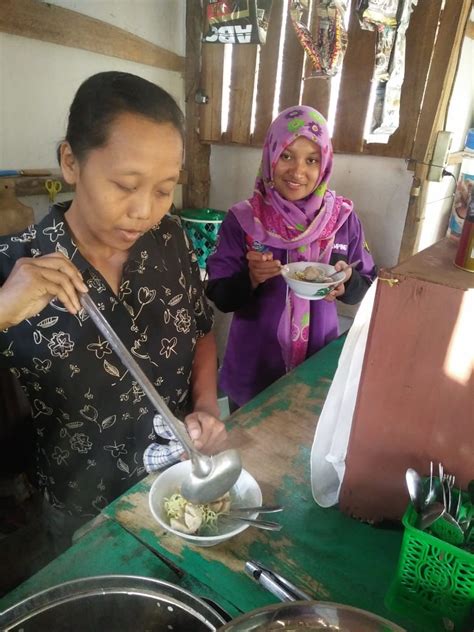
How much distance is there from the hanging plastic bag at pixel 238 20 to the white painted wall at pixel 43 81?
46 centimetres

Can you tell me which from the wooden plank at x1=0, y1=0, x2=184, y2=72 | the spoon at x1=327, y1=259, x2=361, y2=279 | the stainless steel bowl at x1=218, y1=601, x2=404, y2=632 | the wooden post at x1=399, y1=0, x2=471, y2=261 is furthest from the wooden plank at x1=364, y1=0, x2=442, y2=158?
the stainless steel bowl at x1=218, y1=601, x2=404, y2=632

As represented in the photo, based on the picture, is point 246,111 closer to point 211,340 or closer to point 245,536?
point 211,340

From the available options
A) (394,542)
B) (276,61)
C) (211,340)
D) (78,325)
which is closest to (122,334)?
(78,325)

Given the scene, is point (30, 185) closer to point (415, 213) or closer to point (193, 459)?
point (193, 459)

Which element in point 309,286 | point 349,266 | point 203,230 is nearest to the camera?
point 309,286

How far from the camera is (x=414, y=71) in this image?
214 centimetres

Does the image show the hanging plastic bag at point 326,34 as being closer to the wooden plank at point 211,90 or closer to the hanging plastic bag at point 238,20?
the hanging plastic bag at point 238,20

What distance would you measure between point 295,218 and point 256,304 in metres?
0.36

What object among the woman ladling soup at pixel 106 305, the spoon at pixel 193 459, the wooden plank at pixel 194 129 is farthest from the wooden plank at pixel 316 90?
the spoon at pixel 193 459

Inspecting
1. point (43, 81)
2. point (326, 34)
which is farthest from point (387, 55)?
point (43, 81)

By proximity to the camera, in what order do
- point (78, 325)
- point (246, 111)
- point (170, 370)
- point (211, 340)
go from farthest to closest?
point (246, 111)
point (211, 340)
point (170, 370)
point (78, 325)

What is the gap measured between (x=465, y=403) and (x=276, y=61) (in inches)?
91.7

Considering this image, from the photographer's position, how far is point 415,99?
2.18 m

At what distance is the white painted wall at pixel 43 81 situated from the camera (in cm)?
194
